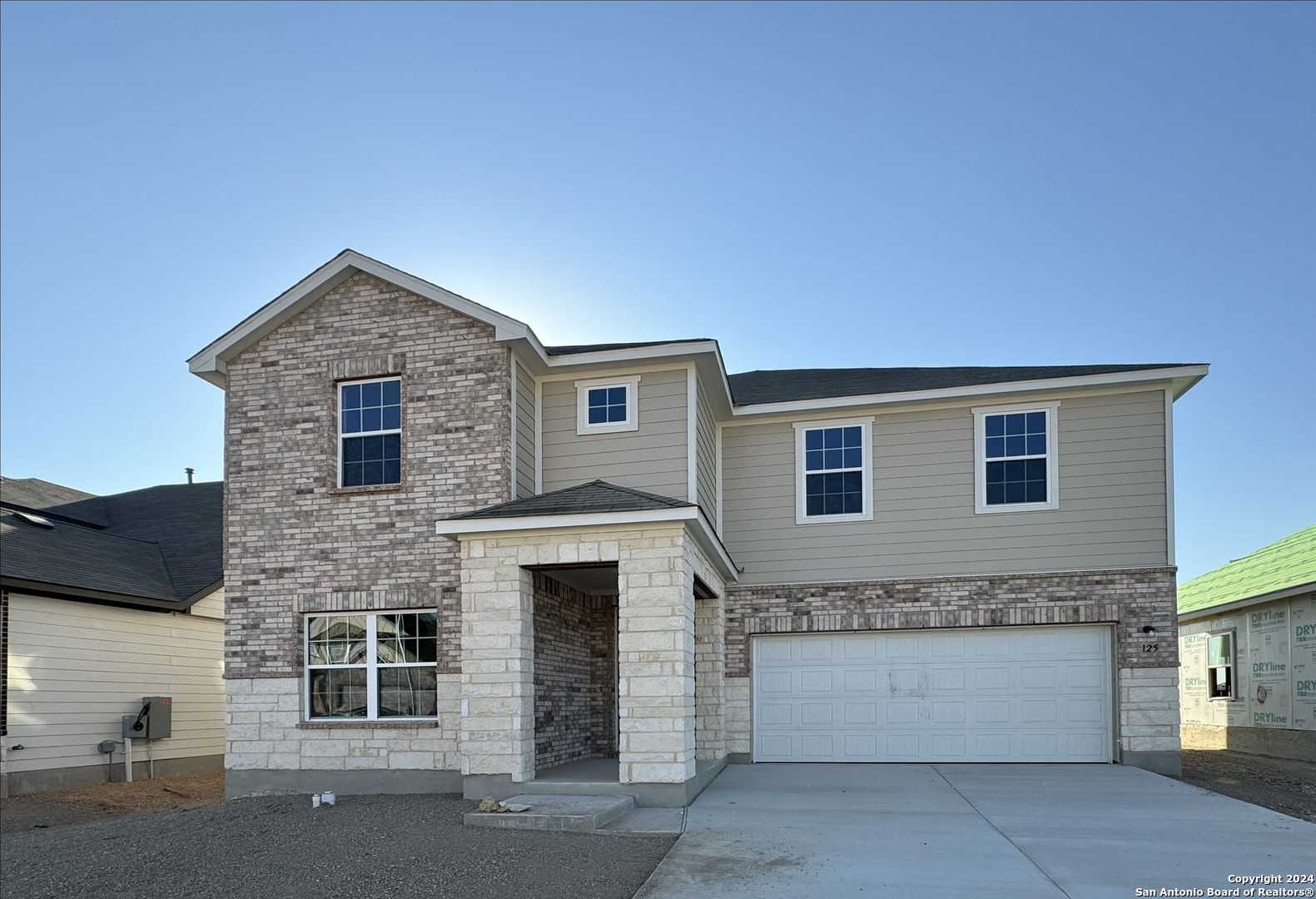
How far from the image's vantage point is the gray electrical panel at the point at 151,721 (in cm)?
1561

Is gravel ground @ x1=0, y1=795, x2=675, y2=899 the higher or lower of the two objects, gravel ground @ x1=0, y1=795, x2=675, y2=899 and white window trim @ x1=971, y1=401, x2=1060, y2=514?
the lower

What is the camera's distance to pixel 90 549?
16469 millimetres

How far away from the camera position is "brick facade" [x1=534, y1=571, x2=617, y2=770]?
1265cm

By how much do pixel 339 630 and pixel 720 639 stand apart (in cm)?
535

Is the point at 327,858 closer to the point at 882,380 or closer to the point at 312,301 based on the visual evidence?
the point at 312,301

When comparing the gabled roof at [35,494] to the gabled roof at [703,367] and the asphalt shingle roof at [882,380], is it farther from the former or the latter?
the asphalt shingle roof at [882,380]

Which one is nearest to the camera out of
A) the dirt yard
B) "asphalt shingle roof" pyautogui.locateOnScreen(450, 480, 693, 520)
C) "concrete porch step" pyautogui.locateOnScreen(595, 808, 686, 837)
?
"concrete porch step" pyautogui.locateOnScreen(595, 808, 686, 837)

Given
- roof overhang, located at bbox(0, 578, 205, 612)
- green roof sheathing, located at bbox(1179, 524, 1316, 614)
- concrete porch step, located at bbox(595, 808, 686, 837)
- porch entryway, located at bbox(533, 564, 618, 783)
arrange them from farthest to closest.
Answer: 1. green roof sheathing, located at bbox(1179, 524, 1316, 614)
2. roof overhang, located at bbox(0, 578, 205, 612)
3. porch entryway, located at bbox(533, 564, 618, 783)
4. concrete porch step, located at bbox(595, 808, 686, 837)

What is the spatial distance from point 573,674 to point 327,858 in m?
5.73

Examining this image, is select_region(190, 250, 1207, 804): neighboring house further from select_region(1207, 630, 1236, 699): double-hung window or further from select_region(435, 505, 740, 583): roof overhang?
select_region(1207, 630, 1236, 699): double-hung window

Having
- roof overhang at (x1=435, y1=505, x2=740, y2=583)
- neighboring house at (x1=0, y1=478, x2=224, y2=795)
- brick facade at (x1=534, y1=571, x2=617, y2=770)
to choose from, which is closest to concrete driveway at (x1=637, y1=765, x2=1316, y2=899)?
brick facade at (x1=534, y1=571, x2=617, y2=770)

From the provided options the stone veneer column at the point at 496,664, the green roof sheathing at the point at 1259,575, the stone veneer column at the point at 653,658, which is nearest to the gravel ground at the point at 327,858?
the stone veneer column at the point at 496,664

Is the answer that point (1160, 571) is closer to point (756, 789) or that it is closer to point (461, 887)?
point (756, 789)

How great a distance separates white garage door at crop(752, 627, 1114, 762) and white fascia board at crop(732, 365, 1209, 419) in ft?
11.1
